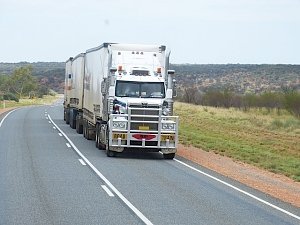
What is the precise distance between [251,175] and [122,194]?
23.5ft

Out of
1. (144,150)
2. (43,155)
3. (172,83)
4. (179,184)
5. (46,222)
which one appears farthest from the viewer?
(144,150)

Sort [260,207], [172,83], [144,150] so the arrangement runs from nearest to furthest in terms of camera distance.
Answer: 1. [260,207]
2. [172,83]
3. [144,150]

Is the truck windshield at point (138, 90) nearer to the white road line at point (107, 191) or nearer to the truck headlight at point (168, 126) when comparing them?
the truck headlight at point (168, 126)

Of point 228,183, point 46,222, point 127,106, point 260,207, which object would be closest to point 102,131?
point 127,106

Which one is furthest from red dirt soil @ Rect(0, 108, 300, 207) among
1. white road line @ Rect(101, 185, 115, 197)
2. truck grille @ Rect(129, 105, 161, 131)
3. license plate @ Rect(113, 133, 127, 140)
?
white road line @ Rect(101, 185, 115, 197)

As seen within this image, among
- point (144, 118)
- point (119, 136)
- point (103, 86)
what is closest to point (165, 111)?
point (144, 118)

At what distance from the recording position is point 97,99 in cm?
2798

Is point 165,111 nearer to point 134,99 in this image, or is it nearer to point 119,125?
point 134,99

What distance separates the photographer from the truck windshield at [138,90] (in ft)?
80.5

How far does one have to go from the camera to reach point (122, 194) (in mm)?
14258

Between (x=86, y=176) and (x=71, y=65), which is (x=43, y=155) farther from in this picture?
(x=71, y=65)

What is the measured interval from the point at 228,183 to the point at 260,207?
4019 millimetres

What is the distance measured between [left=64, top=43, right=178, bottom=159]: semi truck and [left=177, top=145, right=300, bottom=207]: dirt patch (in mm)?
1807

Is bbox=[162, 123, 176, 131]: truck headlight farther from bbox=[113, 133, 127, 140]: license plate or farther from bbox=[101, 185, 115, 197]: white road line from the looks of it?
bbox=[101, 185, 115, 197]: white road line
